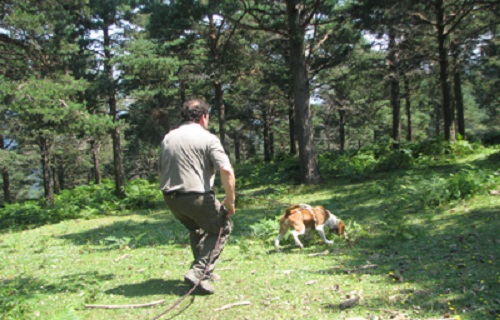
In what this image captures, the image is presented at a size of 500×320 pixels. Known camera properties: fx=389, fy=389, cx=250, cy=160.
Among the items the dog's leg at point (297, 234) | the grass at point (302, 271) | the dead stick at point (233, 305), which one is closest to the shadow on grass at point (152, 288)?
the grass at point (302, 271)

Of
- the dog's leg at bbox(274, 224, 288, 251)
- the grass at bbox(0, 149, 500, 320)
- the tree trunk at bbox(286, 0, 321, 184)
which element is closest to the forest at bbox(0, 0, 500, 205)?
the tree trunk at bbox(286, 0, 321, 184)

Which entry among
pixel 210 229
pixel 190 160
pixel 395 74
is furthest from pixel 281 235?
pixel 395 74

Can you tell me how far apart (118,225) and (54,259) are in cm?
413

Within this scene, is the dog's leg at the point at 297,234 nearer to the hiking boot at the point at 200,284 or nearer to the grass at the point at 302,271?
the grass at the point at 302,271

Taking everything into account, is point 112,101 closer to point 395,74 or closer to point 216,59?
point 216,59

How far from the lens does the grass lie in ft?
11.5

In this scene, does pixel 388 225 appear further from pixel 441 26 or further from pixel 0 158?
pixel 0 158

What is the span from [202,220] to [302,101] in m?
9.64

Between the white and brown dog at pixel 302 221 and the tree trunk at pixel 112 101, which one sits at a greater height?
the tree trunk at pixel 112 101

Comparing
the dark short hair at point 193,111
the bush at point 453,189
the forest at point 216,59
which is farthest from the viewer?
the forest at point 216,59

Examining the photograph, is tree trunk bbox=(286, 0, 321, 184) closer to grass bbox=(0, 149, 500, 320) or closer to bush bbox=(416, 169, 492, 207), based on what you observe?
grass bbox=(0, 149, 500, 320)

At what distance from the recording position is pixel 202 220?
13.0 feet

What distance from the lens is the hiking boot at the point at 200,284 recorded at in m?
3.96

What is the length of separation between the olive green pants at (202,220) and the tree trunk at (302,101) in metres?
9.16
